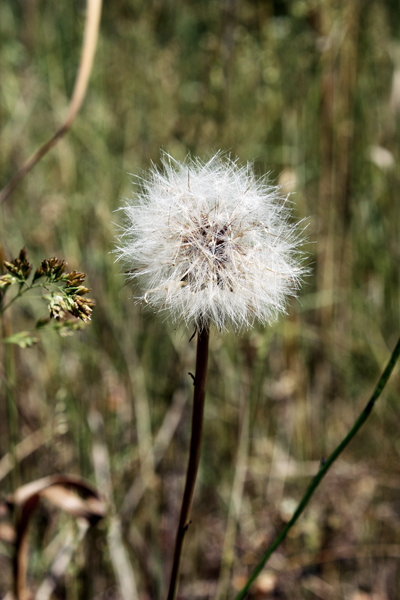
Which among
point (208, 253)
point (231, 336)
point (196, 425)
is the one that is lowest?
point (196, 425)

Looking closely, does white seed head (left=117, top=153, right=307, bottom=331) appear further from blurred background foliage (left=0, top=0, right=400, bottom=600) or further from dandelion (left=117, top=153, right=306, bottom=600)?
blurred background foliage (left=0, top=0, right=400, bottom=600)

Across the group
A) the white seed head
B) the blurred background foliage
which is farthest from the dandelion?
the blurred background foliage

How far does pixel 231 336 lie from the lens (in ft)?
7.38

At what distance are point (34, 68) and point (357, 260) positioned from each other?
8.14ft

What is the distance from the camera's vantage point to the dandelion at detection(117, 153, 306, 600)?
2.72ft

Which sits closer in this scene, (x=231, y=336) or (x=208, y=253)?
(x=208, y=253)

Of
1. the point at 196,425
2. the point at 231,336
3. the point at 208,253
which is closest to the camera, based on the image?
the point at 196,425

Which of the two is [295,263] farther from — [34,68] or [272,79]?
[34,68]

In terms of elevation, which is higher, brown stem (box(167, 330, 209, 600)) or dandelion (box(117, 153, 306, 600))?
dandelion (box(117, 153, 306, 600))

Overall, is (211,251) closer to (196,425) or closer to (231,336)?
(196,425)

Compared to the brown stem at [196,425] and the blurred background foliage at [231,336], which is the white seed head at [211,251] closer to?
the brown stem at [196,425]

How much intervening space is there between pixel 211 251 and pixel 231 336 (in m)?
1.39

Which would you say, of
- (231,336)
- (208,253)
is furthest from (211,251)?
(231,336)

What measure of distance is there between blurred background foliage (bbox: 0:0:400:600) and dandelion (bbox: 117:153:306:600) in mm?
970
